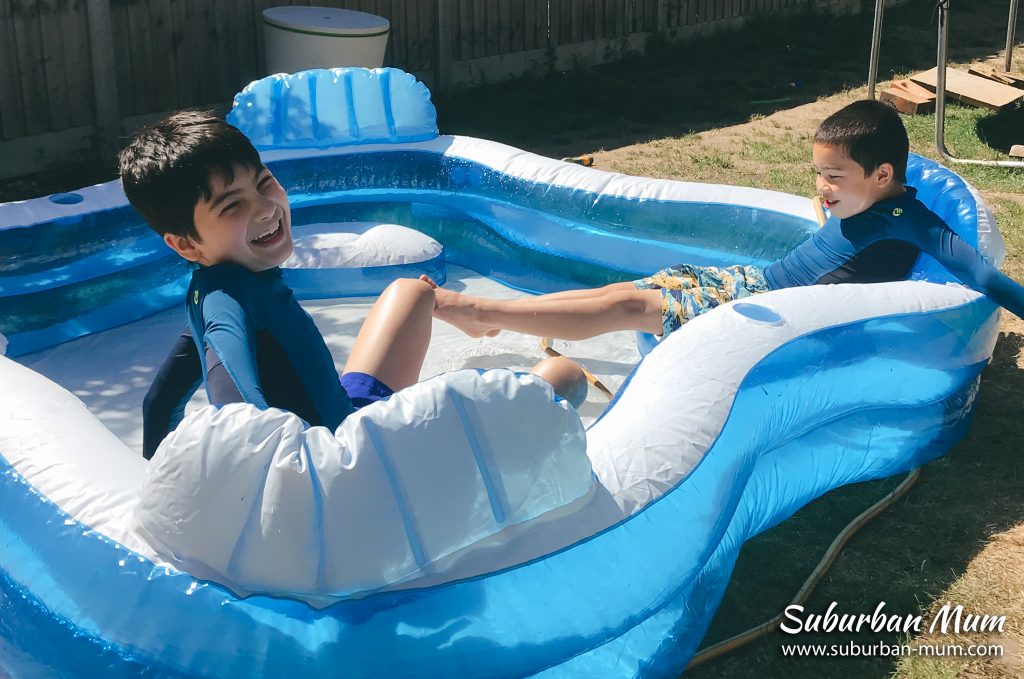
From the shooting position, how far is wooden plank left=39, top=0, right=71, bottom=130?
5.78 metres

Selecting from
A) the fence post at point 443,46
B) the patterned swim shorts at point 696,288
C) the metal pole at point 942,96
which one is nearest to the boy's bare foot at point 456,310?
the patterned swim shorts at point 696,288

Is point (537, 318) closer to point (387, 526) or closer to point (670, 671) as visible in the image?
point (670, 671)

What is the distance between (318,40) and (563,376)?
3.78 m

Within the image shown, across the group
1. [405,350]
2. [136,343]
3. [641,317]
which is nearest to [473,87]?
[136,343]

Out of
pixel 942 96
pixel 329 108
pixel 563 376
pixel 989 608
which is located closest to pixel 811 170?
pixel 942 96

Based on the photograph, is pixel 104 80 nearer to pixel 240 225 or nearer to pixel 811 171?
pixel 811 171

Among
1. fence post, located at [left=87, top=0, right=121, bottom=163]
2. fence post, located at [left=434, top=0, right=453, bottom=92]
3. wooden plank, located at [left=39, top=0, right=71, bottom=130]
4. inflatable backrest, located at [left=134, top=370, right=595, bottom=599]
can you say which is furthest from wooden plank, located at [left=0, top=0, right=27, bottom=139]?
inflatable backrest, located at [left=134, top=370, right=595, bottom=599]

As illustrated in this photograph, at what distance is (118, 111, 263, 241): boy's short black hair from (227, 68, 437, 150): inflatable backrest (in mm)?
2457

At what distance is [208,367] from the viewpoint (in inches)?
87.3

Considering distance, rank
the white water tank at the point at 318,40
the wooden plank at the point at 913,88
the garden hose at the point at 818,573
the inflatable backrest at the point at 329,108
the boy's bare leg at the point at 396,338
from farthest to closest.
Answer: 1. the wooden plank at the point at 913,88
2. the white water tank at the point at 318,40
3. the inflatable backrest at the point at 329,108
4. the boy's bare leg at the point at 396,338
5. the garden hose at the point at 818,573

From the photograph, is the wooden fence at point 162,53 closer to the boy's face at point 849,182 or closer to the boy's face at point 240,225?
the boy's face at point 240,225

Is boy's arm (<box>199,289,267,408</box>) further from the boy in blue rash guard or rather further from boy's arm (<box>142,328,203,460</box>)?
the boy in blue rash guard

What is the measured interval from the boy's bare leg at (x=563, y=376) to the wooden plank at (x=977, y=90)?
4.85 metres

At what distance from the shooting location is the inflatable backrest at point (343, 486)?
5.93 ft
